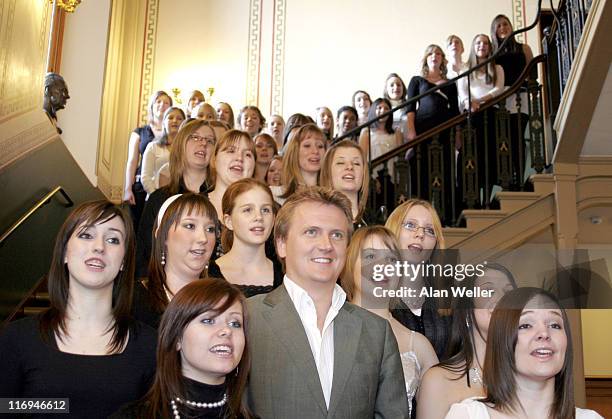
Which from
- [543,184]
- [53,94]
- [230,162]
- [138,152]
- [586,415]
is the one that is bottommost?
[586,415]

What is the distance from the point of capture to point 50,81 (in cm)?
563

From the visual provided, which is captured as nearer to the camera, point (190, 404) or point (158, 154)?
point (190, 404)

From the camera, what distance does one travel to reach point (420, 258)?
2.85 m

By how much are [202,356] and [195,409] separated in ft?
0.43

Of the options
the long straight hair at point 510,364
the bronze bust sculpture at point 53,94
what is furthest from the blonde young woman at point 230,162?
the bronze bust sculpture at point 53,94

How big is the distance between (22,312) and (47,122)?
1821mm

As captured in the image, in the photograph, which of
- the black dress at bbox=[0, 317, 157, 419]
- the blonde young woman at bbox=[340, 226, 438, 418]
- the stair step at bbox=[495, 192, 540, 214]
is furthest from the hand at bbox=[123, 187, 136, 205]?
the black dress at bbox=[0, 317, 157, 419]

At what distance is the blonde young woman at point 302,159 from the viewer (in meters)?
3.83

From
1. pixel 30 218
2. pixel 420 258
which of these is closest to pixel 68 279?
pixel 420 258

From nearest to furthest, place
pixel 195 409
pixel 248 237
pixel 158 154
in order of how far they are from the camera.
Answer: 1. pixel 195 409
2. pixel 248 237
3. pixel 158 154

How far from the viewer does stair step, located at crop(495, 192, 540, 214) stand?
18.2 feet

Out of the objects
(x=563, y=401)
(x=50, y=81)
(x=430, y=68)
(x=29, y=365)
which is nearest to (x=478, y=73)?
(x=430, y=68)

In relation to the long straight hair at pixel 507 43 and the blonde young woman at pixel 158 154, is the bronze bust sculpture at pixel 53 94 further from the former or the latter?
the long straight hair at pixel 507 43

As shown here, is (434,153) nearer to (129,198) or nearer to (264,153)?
(264,153)
